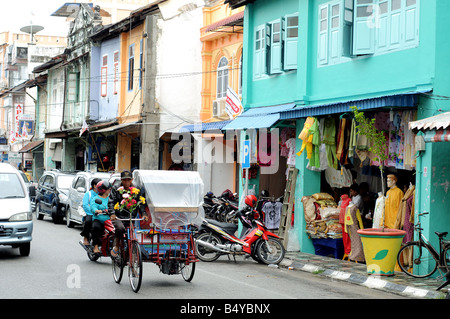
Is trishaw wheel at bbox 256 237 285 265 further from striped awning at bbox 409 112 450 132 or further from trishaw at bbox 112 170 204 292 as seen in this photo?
striped awning at bbox 409 112 450 132

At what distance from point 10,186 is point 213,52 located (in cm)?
1345

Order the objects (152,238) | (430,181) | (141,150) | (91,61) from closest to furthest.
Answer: (152,238), (430,181), (141,150), (91,61)

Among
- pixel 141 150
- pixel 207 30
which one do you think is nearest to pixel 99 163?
pixel 141 150

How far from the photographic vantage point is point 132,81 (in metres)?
29.4

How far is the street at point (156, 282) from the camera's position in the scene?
9.75 meters

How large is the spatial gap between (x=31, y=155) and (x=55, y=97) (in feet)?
37.3

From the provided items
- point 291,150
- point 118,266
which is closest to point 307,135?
point 291,150

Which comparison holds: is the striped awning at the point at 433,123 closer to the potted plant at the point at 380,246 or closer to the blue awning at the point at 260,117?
the potted plant at the point at 380,246

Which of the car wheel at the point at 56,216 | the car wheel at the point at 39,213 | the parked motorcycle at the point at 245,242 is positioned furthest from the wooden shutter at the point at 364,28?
the car wheel at the point at 39,213

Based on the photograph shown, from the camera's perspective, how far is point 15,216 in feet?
43.1

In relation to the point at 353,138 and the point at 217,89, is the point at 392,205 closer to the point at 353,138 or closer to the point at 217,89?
the point at 353,138

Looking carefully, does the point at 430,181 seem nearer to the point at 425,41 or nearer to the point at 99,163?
the point at 425,41

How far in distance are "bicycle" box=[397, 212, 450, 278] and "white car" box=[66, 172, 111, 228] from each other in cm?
1097

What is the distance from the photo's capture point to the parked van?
13.0 meters
